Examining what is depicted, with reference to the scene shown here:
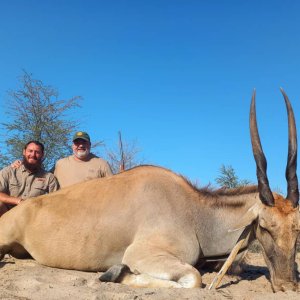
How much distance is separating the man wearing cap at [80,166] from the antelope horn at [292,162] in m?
3.14

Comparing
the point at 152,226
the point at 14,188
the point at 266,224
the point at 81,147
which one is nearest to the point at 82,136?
the point at 81,147

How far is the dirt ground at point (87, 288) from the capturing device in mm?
3141

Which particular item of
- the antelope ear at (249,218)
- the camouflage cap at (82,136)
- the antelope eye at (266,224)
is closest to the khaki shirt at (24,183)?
the camouflage cap at (82,136)

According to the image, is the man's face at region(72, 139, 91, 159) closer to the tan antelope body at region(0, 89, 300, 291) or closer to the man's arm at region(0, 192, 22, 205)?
the man's arm at region(0, 192, 22, 205)

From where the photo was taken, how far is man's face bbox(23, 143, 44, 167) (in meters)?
6.10

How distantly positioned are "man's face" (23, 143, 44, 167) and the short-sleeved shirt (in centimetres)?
50

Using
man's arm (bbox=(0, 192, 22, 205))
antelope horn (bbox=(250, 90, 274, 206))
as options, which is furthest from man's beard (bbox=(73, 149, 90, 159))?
antelope horn (bbox=(250, 90, 274, 206))

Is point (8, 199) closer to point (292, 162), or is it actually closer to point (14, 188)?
point (14, 188)

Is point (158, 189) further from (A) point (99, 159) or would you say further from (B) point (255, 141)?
(A) point (99, 159)

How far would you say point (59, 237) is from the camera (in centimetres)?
443

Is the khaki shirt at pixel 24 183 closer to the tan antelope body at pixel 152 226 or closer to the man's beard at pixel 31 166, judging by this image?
the man's beard at pixel 31 166

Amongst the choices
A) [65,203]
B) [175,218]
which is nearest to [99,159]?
[65,203]

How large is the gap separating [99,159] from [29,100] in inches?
260

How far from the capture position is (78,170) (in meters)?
6.59
